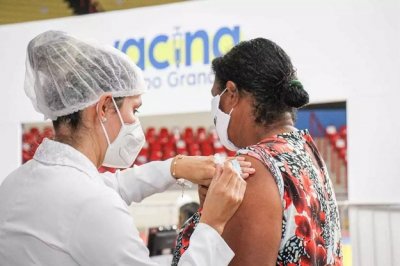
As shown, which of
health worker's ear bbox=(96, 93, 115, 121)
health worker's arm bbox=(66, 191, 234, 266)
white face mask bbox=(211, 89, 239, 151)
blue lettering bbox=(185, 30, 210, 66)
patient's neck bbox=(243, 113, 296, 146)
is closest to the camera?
health worker's arm bbox=(66, 191, 234, 266)

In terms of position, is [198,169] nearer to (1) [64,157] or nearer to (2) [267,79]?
(2) [267,79]

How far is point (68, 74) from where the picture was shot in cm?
166

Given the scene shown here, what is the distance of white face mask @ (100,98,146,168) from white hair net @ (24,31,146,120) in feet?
0.23

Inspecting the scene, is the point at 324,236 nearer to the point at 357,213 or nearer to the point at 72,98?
the point at 72,98

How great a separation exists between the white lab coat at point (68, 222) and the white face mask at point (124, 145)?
13 cm

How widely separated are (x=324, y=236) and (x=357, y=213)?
240 cm

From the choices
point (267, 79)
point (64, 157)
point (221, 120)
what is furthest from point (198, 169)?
point (64, 157)

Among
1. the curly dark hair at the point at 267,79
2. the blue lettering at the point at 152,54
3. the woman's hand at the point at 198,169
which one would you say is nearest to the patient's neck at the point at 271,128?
the curly dark hair at the point at 267,79

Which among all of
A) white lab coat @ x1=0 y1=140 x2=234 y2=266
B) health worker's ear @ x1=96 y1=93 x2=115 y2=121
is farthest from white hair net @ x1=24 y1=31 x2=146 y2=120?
white lab coat @ x1=0 y1=140 x2=234 y2=266

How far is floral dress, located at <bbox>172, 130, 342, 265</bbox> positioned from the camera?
5.23 ft

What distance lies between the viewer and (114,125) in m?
1.69

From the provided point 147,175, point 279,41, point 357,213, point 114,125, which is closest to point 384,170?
point 357,213

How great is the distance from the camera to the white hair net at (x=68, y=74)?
1643 millimetres

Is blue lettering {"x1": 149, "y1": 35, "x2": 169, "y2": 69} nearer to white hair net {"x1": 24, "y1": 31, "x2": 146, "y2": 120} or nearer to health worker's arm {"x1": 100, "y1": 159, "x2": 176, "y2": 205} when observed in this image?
health worker's arm {"x1": 100, "y1": 159, "x2": 176, "y2": 205}
